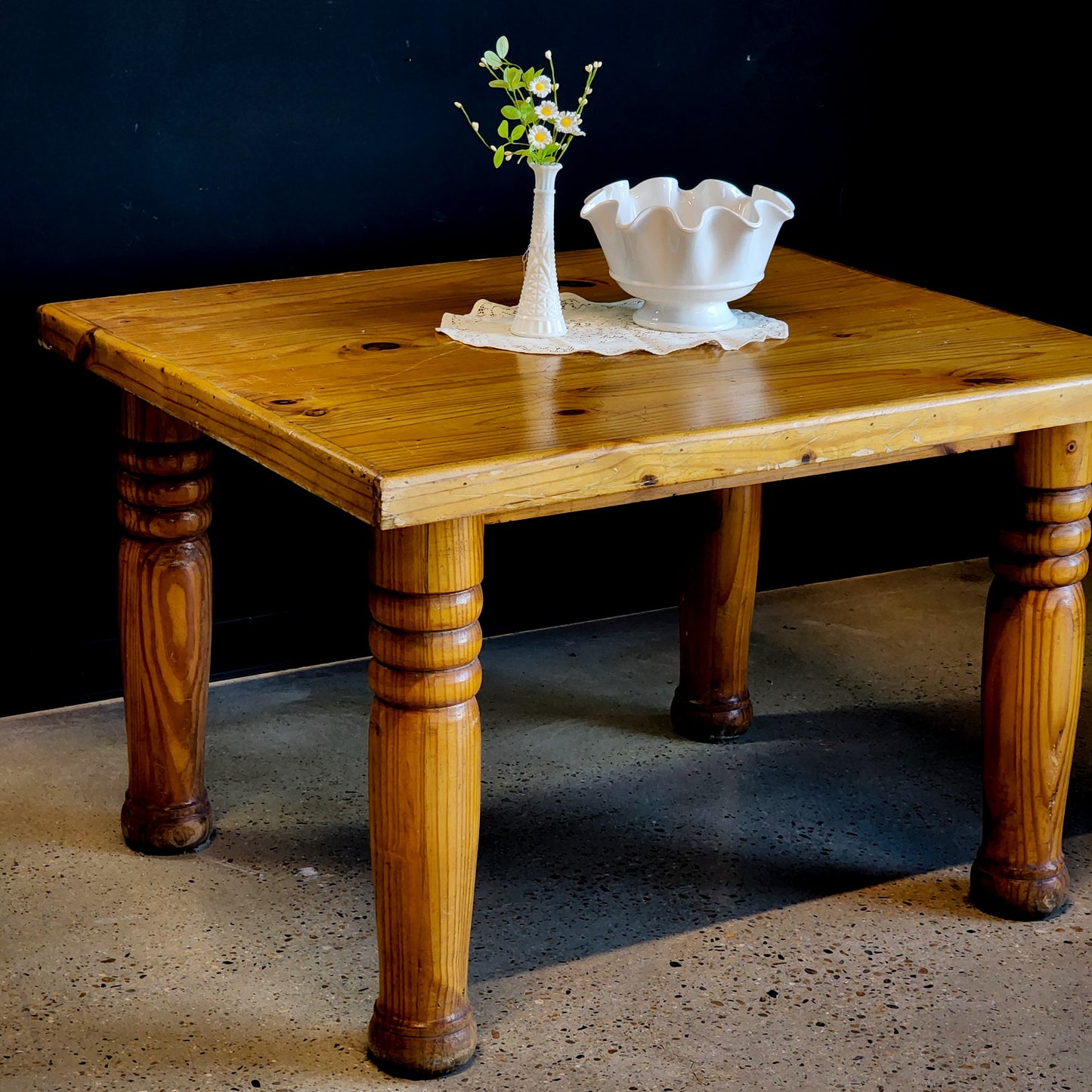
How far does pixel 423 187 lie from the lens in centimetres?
244

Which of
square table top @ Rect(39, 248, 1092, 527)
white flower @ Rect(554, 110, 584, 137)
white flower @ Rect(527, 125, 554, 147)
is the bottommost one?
square table top @ Rect(39, 248, 1092, 527)

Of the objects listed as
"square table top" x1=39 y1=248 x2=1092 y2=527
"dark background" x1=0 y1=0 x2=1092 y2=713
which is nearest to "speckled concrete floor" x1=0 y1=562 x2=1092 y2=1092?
"dark background" x1=0 y1=0 x2=1092 y2=713

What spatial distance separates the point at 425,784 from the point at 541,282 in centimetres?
61

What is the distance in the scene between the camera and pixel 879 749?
2334mm

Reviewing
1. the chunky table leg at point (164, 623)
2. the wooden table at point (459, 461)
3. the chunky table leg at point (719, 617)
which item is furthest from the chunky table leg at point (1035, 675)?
the chunky table leg at point (164, 623)

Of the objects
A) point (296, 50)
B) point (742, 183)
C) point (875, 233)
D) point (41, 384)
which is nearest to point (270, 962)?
point (41, 384)

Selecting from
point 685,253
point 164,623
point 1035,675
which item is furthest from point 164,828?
point 1035,675

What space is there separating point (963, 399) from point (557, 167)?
1.71 feet

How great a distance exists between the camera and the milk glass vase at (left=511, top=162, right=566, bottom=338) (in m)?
1.83

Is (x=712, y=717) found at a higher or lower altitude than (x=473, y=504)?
lower

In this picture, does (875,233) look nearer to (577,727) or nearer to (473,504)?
(577,727)

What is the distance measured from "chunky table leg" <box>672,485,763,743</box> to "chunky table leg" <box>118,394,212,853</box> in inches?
27.3

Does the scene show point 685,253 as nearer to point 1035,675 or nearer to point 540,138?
point 540,138

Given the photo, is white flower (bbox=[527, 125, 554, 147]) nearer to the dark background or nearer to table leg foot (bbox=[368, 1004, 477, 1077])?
the dark background
